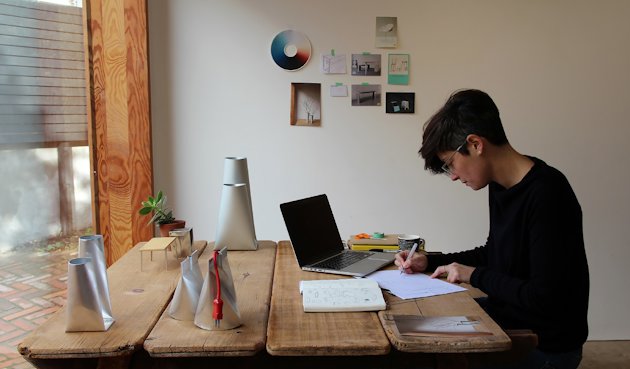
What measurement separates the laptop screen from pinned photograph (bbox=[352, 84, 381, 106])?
0.98 m

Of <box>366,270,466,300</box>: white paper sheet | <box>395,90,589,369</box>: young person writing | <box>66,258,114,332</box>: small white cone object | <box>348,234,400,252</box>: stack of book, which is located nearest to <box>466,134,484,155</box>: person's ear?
<box>395,90,589,369</box>: young person writing

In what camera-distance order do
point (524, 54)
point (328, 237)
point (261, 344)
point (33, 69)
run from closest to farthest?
point (261, 344)
point (328, 237)
point (33, 69)
point (524, 54)

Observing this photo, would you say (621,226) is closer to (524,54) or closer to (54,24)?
(524,54)

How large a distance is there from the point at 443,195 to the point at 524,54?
88cm

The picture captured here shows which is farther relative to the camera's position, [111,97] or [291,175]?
[291,175]

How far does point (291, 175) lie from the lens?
2986 mm

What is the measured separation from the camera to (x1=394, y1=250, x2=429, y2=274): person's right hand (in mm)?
1766

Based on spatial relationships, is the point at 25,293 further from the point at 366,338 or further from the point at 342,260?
the point at 366,338

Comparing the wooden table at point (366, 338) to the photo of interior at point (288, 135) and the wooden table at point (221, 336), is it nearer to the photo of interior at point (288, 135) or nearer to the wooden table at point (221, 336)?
the wooden table at point (221, 336)

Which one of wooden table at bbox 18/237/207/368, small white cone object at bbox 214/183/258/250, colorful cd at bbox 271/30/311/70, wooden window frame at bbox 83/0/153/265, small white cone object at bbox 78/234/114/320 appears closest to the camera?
wooden table at bbox 18/237/207/368

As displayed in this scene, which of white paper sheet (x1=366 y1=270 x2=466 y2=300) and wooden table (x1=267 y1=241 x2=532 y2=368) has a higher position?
white paper sheet (x1=366 y1=270 x2=466 y2=300)

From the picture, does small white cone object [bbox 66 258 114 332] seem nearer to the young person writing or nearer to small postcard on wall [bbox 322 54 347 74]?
the young person writing

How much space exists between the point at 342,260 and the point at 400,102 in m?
1.30

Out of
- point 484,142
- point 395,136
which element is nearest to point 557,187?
point 484,142
